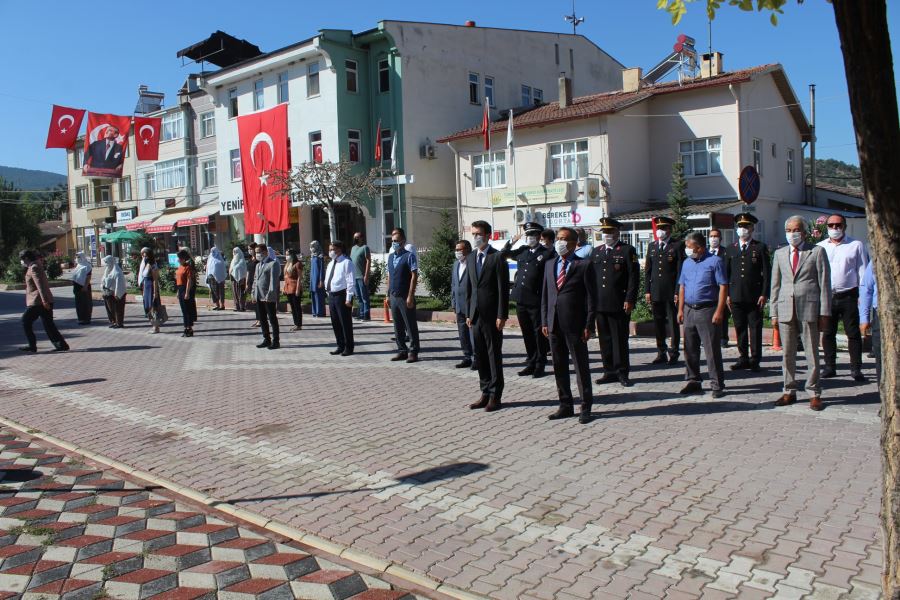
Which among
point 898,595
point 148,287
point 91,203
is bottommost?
point 898,595

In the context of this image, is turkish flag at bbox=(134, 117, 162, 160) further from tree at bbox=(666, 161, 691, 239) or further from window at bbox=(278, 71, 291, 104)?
tree at bbox=(666, 161, 691, 239)

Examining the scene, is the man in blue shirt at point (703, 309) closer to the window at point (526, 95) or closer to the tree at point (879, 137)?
the tree at point (879, 137)

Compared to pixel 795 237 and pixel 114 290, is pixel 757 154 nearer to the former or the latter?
pixel 114 290

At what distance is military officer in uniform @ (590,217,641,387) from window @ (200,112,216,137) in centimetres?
3987

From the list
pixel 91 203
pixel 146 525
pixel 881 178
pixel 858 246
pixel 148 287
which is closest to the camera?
pixel 881 178

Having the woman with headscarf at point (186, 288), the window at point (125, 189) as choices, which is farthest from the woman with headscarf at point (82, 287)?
the window at point (125, 189)

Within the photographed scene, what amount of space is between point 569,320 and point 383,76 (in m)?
31.4

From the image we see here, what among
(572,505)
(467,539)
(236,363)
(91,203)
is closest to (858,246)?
(572,505)

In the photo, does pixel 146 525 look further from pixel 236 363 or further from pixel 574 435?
pixel 236 363

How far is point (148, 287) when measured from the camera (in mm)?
16750

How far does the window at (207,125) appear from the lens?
4488cm

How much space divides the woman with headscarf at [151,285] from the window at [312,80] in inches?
859

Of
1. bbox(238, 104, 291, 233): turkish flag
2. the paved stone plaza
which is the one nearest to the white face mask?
the paved stone plaza

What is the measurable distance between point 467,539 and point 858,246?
6.56 meters
